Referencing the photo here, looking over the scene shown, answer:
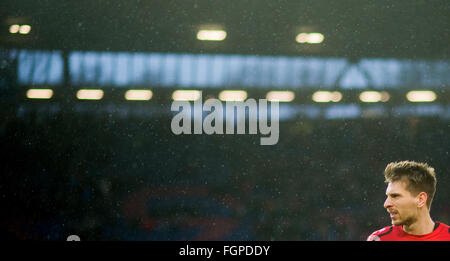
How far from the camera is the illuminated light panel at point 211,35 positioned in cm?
228

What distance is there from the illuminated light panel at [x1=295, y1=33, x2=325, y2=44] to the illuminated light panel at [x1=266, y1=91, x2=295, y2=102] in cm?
26

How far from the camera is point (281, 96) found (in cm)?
224

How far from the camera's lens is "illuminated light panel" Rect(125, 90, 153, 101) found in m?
2.25

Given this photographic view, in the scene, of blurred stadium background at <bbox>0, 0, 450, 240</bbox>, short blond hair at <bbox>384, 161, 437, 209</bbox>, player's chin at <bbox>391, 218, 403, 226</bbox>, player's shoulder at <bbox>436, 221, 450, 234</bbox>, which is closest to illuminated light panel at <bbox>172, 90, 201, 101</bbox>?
blurred stadium background at <bbox>0, 0, 450, 240</bbox>

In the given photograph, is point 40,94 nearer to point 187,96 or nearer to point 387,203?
point 187,96

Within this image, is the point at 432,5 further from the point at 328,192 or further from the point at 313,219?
the point at 313,219

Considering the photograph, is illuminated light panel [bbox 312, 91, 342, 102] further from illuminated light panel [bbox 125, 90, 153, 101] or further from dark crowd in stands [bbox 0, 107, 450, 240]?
illuminated light panel [bbox 125, 90, 153, 101]

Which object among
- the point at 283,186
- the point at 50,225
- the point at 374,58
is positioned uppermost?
the point at 374,58

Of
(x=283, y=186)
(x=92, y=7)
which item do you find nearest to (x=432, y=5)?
(x=283, y=186)

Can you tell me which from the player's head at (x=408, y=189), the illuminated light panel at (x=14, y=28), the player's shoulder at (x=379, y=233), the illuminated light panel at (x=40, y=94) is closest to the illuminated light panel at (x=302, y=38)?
the player's head at (x=408, y=189)

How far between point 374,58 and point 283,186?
0.76 m

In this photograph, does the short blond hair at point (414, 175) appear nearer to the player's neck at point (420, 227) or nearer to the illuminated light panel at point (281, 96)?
the player's neck at point (420, 227)
